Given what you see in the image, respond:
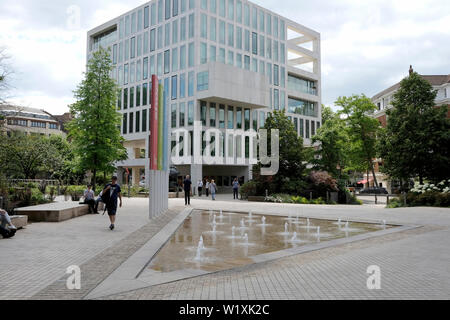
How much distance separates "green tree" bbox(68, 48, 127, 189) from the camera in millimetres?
20578

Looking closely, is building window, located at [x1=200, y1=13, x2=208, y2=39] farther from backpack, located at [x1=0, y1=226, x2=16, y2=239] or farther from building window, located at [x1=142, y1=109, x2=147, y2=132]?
backpack, located at [x1=0, y1=226, x2=16, y2=239]

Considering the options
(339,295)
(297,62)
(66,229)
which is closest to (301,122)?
(297,62)

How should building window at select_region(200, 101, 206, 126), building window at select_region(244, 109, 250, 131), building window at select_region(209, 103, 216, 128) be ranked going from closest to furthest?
building window at select_region(200, 101, 206, 126) → building window at select_region(209, 103, 216, 128) → building window at select_region(244, 109, 250, 131)

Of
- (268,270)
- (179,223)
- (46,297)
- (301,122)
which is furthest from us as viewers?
(301,122)

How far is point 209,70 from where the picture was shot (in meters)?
39.3

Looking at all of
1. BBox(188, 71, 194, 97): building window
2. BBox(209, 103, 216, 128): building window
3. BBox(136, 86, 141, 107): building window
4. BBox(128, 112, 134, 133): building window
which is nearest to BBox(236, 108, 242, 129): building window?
BBox(209, 103, 216, 128): building window

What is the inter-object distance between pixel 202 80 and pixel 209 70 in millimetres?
1502

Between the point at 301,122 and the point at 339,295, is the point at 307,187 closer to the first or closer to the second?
the point at 339,295

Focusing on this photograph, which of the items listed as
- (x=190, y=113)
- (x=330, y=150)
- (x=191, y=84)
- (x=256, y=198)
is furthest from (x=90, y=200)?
(x=191, y=84)

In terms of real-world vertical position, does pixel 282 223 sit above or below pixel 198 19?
below

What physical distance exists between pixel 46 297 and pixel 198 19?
40132 millimetres

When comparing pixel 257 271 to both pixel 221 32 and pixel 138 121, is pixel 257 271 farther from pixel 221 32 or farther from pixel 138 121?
pixel 138 121

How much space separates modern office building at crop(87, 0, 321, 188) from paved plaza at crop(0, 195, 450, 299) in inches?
1261
